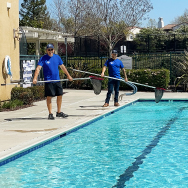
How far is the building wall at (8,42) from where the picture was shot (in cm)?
1451

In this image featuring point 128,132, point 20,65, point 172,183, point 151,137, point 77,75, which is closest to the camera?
point 172,183

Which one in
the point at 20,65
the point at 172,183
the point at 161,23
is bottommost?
the point at 172,183

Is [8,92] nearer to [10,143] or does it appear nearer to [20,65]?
[20,65]

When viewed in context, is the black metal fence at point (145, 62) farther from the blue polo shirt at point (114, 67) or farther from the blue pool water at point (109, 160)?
the blue pool water at point (109, 160)

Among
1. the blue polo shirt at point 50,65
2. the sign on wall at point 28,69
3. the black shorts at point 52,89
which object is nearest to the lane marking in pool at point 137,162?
the black shorts at point 52,89

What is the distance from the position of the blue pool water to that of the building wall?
4576mm

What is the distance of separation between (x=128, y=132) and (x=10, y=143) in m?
3.36

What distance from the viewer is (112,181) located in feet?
19.8

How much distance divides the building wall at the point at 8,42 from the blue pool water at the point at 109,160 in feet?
15.0

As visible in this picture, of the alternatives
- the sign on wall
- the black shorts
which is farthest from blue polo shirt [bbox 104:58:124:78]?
the sign on wall

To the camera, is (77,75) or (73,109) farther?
(77,75)

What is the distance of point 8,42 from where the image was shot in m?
15.2

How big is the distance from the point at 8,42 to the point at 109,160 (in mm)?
8958

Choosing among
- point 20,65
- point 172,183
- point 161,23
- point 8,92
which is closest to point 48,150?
point 172,183
